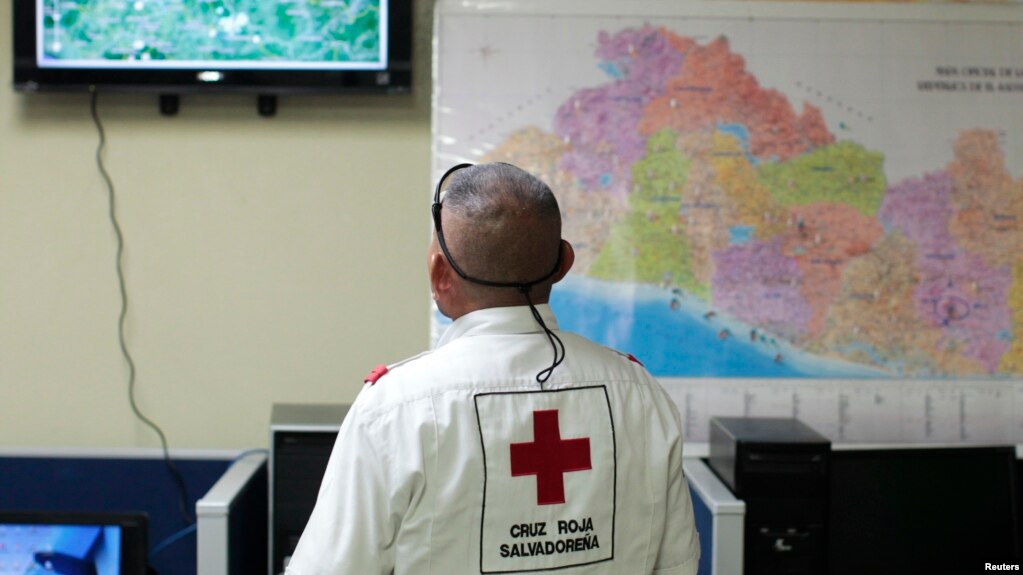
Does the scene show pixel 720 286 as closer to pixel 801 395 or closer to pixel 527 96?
pixel 801 395

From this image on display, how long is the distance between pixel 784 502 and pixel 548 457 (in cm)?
96

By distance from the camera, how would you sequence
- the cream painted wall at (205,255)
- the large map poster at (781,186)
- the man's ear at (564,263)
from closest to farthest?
the man's ear at (564,263), the large map poster at (781,186), the cream painted wall at (205,255)

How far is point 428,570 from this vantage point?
1.10 m

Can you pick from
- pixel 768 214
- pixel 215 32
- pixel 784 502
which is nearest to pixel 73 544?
pixel 215 32

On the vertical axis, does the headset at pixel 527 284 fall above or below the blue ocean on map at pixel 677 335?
above

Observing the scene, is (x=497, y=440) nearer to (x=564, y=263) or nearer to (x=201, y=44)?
(x=564, y=263)

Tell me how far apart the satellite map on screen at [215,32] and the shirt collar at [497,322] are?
4.38 ft

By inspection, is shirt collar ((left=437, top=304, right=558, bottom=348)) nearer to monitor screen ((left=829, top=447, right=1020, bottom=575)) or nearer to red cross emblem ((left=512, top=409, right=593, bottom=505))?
red cross emblem ((left=512, top=409, right=593, bottom=505))

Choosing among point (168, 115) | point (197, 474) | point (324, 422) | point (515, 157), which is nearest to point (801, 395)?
point (515, 157)

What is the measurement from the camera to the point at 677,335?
7.62ft

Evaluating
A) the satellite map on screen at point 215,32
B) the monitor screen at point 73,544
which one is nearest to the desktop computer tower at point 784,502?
the monitor screen at point 73,544

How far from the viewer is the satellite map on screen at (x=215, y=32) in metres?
2.31

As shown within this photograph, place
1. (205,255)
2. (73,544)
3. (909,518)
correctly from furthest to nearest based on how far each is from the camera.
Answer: (205,255)
(909,518)
(73,544)

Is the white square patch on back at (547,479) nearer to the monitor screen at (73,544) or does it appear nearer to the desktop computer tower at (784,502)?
the desktop computer tower at (784,502)
